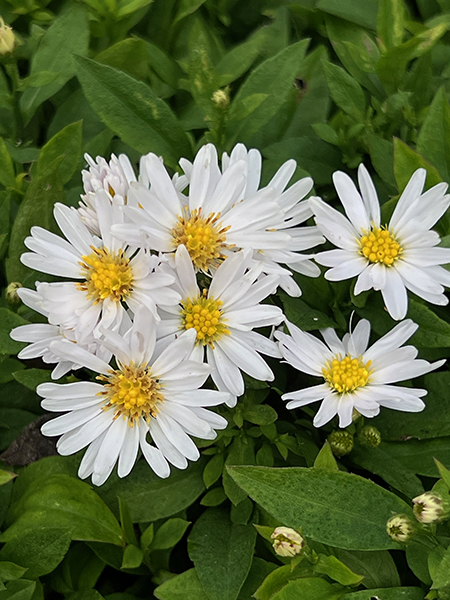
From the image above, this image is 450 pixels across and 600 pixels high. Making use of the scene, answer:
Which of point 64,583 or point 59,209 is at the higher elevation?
point 59,209

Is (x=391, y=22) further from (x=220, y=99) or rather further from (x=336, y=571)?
(x=336, y=571)

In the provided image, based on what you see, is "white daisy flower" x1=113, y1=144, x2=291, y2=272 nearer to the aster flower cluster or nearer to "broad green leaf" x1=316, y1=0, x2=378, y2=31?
the aster flower cluster

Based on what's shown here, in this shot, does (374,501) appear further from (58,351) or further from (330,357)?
(58,351)

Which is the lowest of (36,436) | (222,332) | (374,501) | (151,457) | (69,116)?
(36,436)

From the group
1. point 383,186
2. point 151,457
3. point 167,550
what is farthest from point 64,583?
point 383,186

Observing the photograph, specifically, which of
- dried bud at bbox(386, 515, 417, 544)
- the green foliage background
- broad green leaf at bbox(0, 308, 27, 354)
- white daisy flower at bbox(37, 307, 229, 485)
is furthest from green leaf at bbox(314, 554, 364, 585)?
broad green leaf at bbox(0, 308, 27, 354)

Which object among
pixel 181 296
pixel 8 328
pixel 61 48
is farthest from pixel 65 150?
pixel 181 296

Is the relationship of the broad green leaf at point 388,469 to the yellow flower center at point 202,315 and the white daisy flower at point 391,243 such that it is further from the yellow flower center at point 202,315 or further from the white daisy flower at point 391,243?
the yellow flower center at point 202,315
